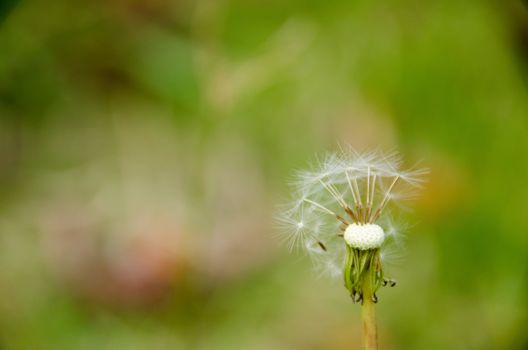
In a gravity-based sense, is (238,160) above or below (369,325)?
above

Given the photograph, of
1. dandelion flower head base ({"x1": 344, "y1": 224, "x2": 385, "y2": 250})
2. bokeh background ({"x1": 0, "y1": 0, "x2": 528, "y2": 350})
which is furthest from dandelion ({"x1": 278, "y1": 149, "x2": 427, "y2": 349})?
bokeh background ({"x1": 0, "y1": 0, "x2": 528, "y2": 350})

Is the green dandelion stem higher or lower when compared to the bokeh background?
lower

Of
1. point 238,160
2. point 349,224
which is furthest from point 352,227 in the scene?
point 238,160

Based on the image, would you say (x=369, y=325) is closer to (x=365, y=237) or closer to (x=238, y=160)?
(x=365, y=237)

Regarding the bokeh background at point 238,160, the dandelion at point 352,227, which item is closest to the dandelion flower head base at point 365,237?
the dandelion at point 352,227

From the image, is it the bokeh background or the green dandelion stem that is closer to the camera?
the green dandelion stem

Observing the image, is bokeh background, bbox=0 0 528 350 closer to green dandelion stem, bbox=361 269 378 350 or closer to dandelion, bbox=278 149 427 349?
dandelion, bbox=278 149 427 349

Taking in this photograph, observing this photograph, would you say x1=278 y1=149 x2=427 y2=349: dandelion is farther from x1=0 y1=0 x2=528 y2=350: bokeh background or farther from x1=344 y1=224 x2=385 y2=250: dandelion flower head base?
x1=0 y1=0 x2=528 y2=350: bokeh background

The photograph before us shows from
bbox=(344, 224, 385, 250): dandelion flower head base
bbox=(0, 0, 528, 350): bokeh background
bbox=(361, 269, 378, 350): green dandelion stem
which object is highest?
bbox=(0, 0, 528, 350): bokeh background
